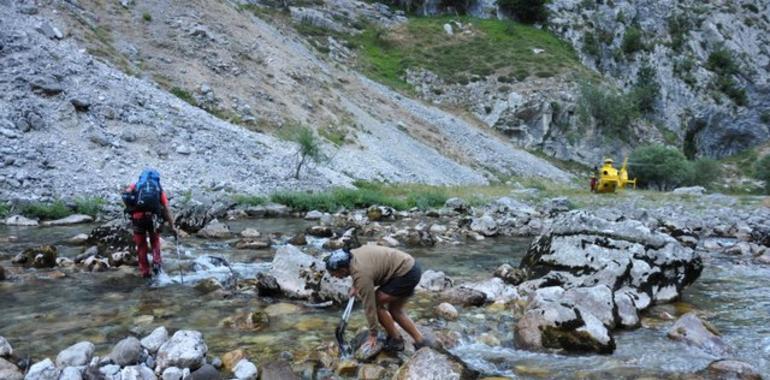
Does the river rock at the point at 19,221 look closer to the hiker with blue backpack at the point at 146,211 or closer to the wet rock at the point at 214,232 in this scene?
the wet rock at the point at 214,232

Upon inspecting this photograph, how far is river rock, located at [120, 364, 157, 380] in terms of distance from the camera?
5.92 meters

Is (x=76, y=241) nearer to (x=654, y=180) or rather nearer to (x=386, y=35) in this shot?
(x=654, y=180)

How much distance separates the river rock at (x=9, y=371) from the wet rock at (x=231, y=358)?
2089 mm

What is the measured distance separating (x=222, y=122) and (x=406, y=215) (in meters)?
13.5

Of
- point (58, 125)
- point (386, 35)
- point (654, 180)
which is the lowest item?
point (654, 180)

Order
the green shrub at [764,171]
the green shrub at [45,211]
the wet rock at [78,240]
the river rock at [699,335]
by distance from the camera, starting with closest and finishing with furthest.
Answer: the river rock at [699,335] → the wet rock at [78,240] → the green shrub at [45,211] → the green shrub at [764,171]

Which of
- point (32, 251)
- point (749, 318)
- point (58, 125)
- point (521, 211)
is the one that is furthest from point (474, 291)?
point (58, 125)

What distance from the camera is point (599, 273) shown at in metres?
10.1

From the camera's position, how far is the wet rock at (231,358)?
664 cm

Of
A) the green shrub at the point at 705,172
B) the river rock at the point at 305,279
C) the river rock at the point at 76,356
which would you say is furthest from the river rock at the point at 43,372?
the green shrub at the point at 705,172

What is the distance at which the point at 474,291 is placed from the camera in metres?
9.64

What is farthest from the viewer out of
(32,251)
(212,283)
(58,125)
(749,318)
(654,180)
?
(654,180)

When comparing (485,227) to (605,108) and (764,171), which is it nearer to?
(605,108)

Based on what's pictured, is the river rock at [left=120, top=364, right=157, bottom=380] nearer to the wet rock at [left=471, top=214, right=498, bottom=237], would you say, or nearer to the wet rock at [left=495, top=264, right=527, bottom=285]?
the wet rock at [left=495, top=264, right=527, bottom=285]
